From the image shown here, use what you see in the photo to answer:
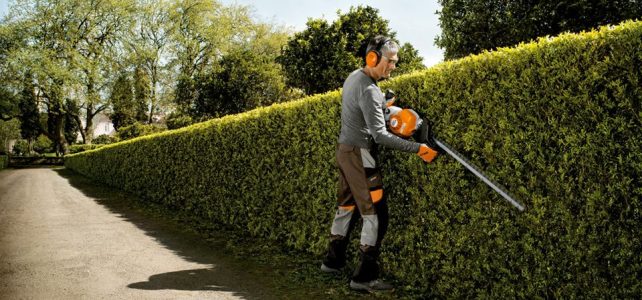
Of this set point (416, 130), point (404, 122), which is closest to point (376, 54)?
point (404, 122)

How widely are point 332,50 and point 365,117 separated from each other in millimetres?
18501

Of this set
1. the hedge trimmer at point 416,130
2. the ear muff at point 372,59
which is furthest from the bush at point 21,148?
the hedge trimmer at point 416,130

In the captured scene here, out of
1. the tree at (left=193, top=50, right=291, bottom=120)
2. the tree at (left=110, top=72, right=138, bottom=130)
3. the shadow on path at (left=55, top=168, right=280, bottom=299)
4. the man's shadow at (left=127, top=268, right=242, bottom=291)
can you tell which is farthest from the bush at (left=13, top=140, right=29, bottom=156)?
the man's shadow at (left=127, top=268, right=242, bottom=291)

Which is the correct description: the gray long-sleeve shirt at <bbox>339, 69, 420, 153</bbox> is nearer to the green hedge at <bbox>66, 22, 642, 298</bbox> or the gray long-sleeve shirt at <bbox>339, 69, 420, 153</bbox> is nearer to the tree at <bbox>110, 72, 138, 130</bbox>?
the green hedge at <bbox>66, 22, 642, 298</bbox>

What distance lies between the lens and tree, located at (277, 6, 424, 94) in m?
22.0

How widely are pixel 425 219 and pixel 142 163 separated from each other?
12424 mm

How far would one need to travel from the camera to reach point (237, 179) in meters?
8.16

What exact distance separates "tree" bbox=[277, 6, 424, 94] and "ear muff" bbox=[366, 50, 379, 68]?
17567mm

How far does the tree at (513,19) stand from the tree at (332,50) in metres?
5.04

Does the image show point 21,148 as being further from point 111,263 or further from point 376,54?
point 376,54

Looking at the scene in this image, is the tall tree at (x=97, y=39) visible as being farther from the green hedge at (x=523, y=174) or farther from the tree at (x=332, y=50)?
the green hedge at (x=523, y=174)

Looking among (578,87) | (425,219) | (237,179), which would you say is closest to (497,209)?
(425,219)

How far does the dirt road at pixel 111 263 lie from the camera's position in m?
4.71

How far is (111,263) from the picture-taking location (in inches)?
232
